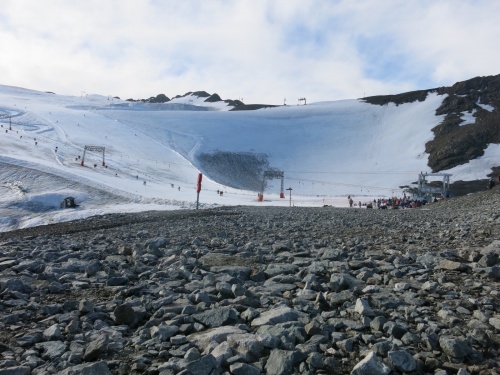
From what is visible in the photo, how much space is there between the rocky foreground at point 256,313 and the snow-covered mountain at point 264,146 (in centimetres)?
3725

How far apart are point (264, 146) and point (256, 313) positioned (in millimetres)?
113792

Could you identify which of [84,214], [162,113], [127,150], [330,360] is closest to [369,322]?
[330,360]

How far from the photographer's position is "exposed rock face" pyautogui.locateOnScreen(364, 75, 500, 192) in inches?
3839

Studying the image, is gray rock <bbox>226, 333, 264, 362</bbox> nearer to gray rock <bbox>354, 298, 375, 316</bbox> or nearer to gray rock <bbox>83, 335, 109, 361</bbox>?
gray rock <bbox>83, 335, 109, 361</bbox>

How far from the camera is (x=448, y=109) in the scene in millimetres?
122188

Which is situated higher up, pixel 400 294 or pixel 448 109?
pixel 448 109

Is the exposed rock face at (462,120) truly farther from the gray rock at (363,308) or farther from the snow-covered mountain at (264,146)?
the gray rock at (363,308)

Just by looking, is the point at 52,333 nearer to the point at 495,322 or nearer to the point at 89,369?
the point at 89,369

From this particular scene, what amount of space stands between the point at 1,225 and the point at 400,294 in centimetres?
3182

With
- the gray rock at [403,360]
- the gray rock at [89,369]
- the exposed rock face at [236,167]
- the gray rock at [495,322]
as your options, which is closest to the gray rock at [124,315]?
the gray rock at [89,369]

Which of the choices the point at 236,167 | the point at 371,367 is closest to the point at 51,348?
the point at 371,367

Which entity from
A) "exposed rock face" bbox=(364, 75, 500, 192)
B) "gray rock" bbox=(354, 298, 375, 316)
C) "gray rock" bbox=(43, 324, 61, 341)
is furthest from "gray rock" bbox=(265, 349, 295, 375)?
"exposed rock face" bbox=(364, 75, 500, 192)

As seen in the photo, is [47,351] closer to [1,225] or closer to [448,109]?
[1,225]

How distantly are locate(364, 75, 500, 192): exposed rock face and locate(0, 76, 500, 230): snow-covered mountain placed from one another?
45cm
